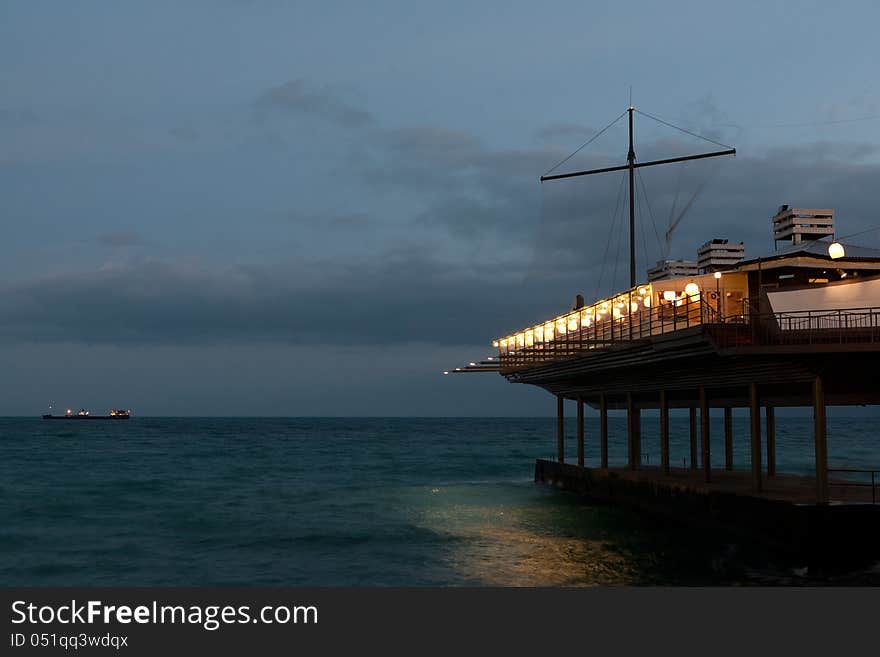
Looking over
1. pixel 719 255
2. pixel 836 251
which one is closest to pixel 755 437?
pixel 836 251

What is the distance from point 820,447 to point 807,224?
41.1 feet

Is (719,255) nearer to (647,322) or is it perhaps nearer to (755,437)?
(647,322)

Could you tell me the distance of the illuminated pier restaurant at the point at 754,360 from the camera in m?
24.2

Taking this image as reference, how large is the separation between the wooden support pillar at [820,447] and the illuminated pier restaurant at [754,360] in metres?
0.04

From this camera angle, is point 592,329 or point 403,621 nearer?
point 403,621

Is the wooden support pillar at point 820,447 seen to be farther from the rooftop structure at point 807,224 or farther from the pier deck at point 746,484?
the rooftop structure at point 807,224

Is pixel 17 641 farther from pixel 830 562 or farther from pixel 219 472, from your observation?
pixel 219 472

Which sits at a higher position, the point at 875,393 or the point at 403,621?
the point at 875,393

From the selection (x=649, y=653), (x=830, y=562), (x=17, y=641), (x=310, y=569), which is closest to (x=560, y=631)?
(x=649, y=653)

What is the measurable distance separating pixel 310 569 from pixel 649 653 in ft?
61.1

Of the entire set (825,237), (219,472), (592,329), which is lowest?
(219,472)

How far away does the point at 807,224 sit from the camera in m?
33.8

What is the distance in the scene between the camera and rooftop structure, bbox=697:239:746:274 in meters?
35.5

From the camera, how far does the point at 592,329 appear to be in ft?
128
